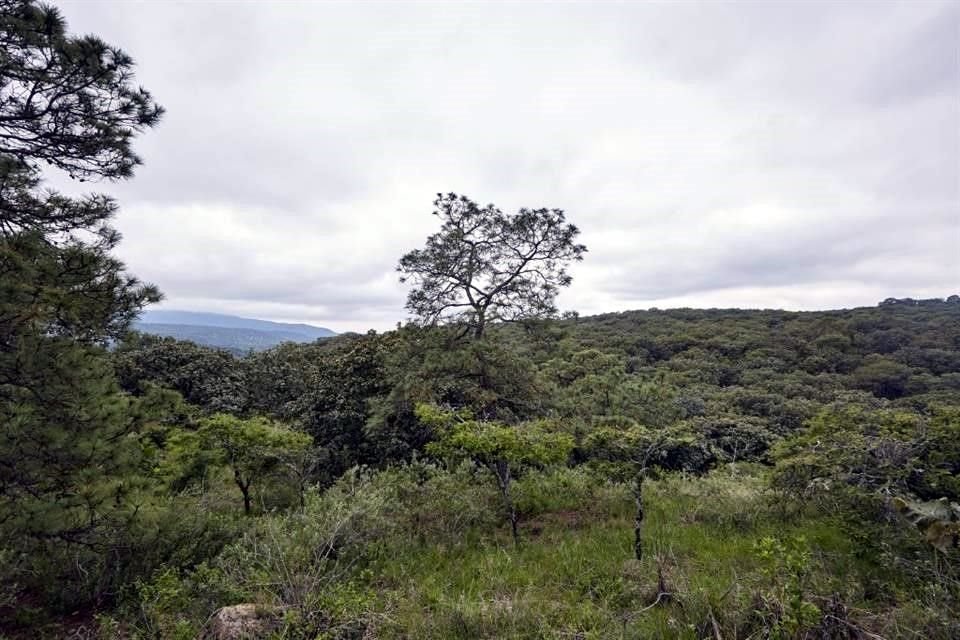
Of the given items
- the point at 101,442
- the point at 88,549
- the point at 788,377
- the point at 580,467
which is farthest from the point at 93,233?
the point at 788,377

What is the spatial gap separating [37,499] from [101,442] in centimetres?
65

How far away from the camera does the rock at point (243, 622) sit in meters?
3.46

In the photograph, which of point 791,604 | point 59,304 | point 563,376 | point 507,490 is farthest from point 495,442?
point 563,376

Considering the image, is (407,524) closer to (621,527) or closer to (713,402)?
(621,527)

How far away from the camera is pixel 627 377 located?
13.8 m

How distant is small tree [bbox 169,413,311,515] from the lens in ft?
23.6

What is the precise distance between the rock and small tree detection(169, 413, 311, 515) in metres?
3.65

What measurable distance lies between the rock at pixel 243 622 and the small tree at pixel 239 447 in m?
3.65

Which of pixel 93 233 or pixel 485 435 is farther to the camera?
pixel 485 435

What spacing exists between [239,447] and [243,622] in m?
4.34

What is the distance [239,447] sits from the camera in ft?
23.9

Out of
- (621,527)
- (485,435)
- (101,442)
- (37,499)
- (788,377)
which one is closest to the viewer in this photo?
(37,499)

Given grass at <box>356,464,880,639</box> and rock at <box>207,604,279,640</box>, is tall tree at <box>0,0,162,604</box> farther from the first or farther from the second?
grass at <box>356,464,880,639</box>

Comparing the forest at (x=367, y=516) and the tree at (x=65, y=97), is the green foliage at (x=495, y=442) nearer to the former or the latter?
the forest at (x=367, y=516)
